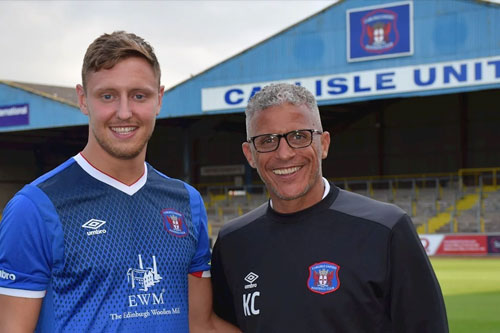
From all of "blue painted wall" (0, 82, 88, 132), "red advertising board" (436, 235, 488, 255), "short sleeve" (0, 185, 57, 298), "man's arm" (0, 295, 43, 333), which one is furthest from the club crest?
"man's arm" (0, 295, 43, 333)

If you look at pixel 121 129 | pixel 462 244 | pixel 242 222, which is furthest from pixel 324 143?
pixel 462 244

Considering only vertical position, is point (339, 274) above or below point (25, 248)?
below

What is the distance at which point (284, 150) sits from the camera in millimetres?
3857

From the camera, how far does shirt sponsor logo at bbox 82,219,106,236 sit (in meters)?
3.66

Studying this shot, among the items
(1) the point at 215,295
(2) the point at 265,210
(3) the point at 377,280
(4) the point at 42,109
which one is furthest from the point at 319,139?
(4) the point at 42,109

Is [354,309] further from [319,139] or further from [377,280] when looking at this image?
[319,139]

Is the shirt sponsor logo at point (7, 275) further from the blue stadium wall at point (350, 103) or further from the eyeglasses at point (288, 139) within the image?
the blue stadium wall at point (350, 103)

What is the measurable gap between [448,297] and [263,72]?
20.6 meters

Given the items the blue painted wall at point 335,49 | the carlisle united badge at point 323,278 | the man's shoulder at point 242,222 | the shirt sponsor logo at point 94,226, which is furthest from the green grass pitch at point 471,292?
the blue painted wall at point 335,49

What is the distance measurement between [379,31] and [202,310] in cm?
2838

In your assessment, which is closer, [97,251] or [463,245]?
[97,251]

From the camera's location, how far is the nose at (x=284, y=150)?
385 cm

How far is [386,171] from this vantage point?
40.9 m

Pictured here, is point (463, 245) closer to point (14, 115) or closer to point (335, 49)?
point (335, 49)
